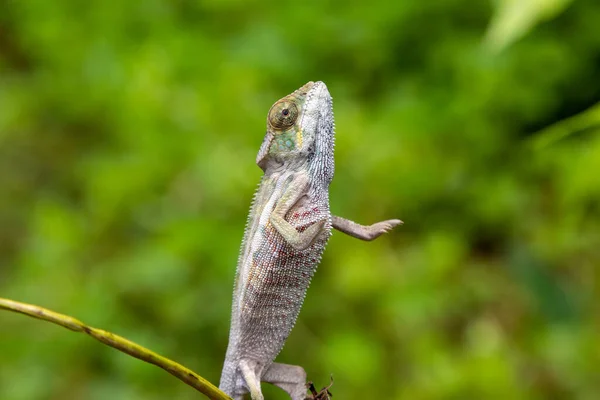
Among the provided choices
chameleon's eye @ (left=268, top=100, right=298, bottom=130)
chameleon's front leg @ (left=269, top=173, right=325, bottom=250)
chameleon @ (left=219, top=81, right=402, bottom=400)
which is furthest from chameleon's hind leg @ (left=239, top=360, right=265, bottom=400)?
chameleon's eye @ (left=268, top=100, right=298, bottom=130)

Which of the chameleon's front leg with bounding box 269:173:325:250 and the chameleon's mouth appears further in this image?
the chameleon's mouth

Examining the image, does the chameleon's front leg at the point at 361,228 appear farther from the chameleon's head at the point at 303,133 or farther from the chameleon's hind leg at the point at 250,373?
the chameleon's hind leg at the point at 250,373

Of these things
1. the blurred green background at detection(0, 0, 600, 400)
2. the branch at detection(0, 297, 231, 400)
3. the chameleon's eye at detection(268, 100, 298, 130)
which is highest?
the blurred green background at detection(0, 0, 600, 400)

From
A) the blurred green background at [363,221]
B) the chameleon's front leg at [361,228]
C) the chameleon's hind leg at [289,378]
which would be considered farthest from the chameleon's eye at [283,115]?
the blurred green background at [363,221]

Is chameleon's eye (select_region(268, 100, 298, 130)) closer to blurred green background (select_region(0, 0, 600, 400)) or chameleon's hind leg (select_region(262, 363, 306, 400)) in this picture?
chameleon's hind leg (select_region(262, 363, 306, 400))

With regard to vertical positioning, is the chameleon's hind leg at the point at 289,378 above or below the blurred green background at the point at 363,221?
below

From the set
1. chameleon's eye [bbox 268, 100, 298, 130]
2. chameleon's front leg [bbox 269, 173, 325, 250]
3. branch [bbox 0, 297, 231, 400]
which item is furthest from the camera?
chameleon's eye [bbox 268, 100, 298, 130]

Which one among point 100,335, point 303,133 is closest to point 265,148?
point 303,133
